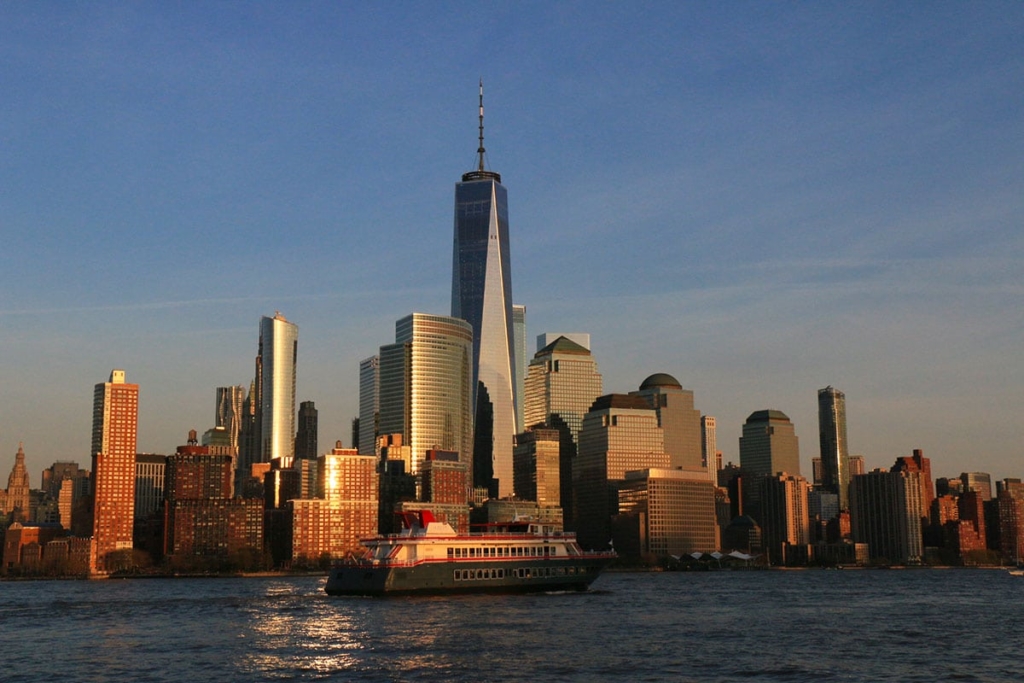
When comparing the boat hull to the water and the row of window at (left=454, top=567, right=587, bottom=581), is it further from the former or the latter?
the water

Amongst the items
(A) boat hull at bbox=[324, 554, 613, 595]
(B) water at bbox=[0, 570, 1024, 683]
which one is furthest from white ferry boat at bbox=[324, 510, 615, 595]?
(B) water at bbox=[0, 570, 1024, 683]

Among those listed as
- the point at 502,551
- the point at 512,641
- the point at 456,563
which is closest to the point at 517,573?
the point at 502,551

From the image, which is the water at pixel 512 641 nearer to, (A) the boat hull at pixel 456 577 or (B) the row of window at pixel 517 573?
(A) the boat hull at pixel 456 577

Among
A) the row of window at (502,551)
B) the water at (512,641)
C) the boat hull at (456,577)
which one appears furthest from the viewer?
the row of window at (502,551)

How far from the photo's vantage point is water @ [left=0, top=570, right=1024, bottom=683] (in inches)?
3068

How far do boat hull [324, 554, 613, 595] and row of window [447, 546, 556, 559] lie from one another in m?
1.30

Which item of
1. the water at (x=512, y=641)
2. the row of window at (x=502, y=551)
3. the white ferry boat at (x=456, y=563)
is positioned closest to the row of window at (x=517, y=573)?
the white ferry boat at (x=456, y=563)

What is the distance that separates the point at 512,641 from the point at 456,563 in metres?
42.6

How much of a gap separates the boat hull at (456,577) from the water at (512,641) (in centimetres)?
206

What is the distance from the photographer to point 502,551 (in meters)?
140

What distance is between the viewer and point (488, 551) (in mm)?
138000

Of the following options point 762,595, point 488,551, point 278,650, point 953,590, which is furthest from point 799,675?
point 953,590

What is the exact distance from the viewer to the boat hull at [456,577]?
132250mm

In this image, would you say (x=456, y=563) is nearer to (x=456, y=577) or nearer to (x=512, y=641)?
(x=456, y=577)
